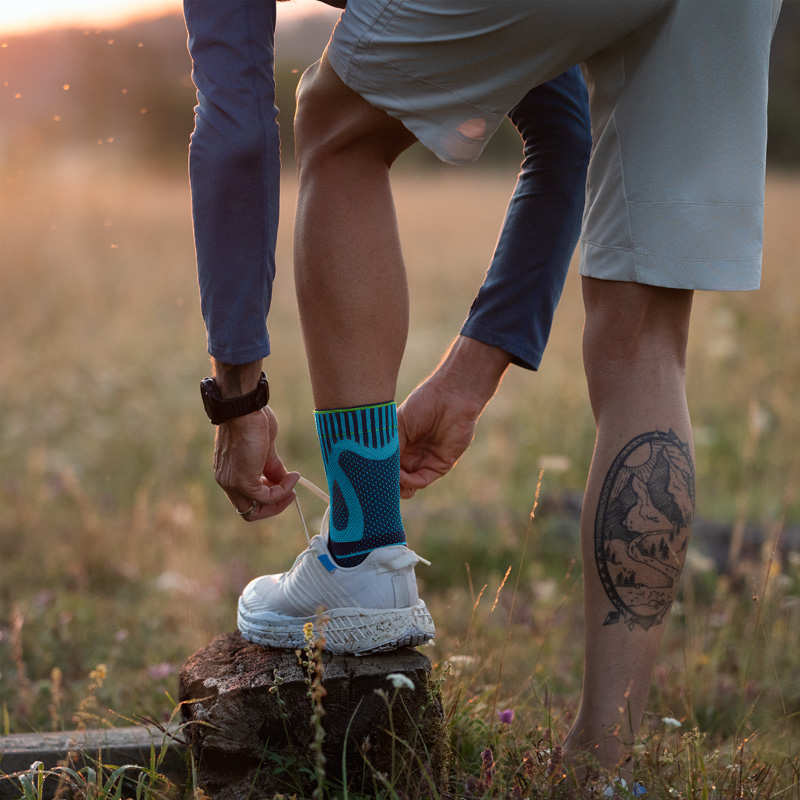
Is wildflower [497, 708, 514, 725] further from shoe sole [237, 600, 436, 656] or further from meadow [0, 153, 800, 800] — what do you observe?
shoe sole [237, 600, 436, 656]

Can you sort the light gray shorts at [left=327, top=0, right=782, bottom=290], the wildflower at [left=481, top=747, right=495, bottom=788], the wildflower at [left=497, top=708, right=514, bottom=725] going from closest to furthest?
the light gray shorts at [left=327, top=0, right=782, bottom=290] < the wildflower at [left=481, top=747, right=495, bottom=788] < the wildflower at [left=497, top=708, right=514, bottom=725]

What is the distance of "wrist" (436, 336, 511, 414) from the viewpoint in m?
2.17

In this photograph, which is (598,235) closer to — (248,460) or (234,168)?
(234,168)

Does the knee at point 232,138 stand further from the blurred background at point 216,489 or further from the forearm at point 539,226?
the forearm at point 539,226

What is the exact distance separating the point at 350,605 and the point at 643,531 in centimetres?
59

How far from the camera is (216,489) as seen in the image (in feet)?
15.6

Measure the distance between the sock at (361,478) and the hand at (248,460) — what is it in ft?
0.36

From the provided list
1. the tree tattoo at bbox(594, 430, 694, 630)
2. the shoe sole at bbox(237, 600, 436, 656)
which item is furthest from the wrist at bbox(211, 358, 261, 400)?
the tree tattoo at bbox(594, 430, 694, 630)

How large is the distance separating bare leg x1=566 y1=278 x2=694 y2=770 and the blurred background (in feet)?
0.55

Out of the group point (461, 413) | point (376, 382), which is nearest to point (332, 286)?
point (376, 382)

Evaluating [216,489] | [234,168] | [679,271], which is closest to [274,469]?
[234,168]

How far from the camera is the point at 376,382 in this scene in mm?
1845

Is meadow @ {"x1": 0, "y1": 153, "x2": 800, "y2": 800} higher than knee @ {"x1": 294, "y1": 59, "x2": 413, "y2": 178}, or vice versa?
knee @ {"x1": 294, "y1": 59, "x2": 413, "y2": 178}

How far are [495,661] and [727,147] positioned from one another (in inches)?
61.2
